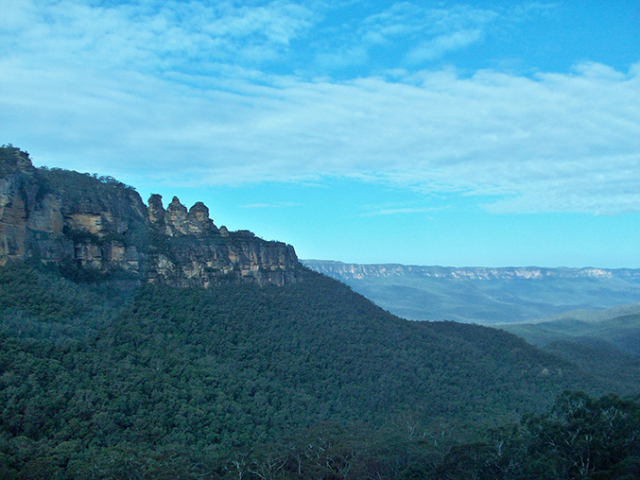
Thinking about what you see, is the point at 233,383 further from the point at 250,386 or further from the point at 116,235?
the point at 116,235

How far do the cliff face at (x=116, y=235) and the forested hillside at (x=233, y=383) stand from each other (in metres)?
2.47

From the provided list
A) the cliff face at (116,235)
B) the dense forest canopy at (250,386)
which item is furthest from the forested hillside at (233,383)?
the cliff face at (116,235)

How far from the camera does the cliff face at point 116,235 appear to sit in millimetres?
41312

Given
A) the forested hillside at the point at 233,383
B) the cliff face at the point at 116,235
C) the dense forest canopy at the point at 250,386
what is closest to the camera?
the dense forest canopy at the point at 250,386

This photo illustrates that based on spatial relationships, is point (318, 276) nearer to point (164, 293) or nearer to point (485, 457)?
point (164, 293)

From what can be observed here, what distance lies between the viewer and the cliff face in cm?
4131

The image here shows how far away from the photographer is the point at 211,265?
Result: 59.4 metres

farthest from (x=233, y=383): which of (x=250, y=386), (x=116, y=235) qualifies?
(x=116, y=235)

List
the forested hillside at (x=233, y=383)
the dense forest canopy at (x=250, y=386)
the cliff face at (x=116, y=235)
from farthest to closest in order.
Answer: the cliff face at (x=116, y=235), the forested hillside at (x=233, y=383), the dense forest canopy at (x=250, y=386)

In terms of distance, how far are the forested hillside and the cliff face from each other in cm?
247

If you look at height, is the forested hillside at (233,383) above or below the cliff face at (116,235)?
below

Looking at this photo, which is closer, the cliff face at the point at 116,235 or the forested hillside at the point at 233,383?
the forested hillside at the point at 233,383

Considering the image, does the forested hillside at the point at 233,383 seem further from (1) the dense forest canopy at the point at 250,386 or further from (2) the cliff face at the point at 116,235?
(2) the cliff face at the point at 116,235

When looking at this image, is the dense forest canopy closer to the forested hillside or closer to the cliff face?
the forested hillside
